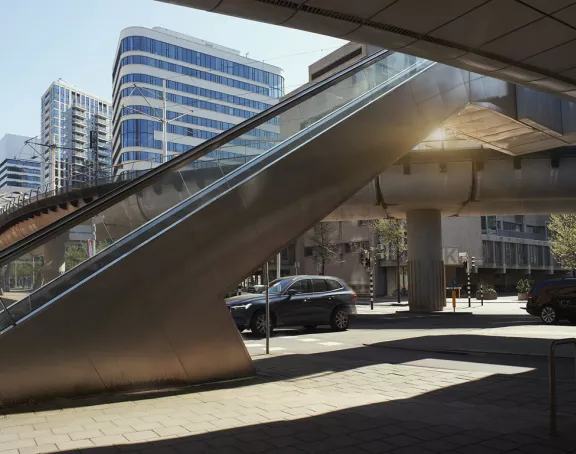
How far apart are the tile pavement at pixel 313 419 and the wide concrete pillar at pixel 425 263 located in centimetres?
1758

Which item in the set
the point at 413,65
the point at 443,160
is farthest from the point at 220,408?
the point at 443,160

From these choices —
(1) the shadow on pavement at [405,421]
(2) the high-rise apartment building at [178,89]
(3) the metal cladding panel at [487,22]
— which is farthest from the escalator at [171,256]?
(2) the high-rise apartment building at [178,89]

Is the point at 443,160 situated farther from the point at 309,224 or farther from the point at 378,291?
the point at 378,291

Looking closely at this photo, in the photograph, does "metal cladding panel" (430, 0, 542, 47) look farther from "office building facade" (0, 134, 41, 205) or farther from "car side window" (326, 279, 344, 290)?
"office building facade" (0, 134, 41, 205)

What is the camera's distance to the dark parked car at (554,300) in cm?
1833

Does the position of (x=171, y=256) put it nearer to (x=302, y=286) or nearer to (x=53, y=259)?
(x=53, y=259)

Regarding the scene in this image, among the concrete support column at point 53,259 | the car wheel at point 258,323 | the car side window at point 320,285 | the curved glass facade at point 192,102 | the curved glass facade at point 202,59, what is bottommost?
the car wheel at point 258,323

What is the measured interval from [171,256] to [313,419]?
3260 millimetres

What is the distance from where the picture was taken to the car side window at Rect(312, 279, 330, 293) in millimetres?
17172

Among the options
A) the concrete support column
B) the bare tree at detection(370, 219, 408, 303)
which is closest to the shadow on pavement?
the concrete support column

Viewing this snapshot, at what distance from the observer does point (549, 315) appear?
61.9 feet

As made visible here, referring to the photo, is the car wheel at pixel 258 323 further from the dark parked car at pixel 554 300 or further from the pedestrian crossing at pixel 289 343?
the dark parked car at pixel 554 300

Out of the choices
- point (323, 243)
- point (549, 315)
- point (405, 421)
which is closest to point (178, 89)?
point (323, 243)

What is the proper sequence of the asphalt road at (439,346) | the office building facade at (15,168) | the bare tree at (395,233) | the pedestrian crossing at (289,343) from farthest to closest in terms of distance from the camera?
the office building facade at (15,168), the bare tree at (395,233), the pedestrian crossing at (289,343), the asphalt road at (439,346)
